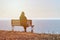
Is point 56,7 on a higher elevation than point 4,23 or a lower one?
higher

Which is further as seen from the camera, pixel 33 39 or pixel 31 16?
pixel 31 16

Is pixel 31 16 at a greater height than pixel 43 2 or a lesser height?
lesser

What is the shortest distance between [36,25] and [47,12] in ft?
2.29

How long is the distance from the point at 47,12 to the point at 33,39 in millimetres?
4328

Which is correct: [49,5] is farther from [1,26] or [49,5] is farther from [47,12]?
[1,26]

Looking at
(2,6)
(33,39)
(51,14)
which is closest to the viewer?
(33,39)

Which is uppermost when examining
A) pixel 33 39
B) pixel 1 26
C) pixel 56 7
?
pixel 56 7

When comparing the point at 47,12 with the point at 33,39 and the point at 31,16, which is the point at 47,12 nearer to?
the point at 31,16

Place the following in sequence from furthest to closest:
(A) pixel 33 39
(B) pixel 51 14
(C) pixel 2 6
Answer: (C) pixel 2 6, (B) pixel 51 14, (A) pixel 33 39

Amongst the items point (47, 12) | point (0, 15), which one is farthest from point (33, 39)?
point (0, 15)

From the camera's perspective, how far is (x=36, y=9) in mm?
5594

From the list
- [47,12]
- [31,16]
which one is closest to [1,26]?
[31,16]

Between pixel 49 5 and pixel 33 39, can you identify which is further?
pixel 49 5

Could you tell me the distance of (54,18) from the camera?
555 centimetres
